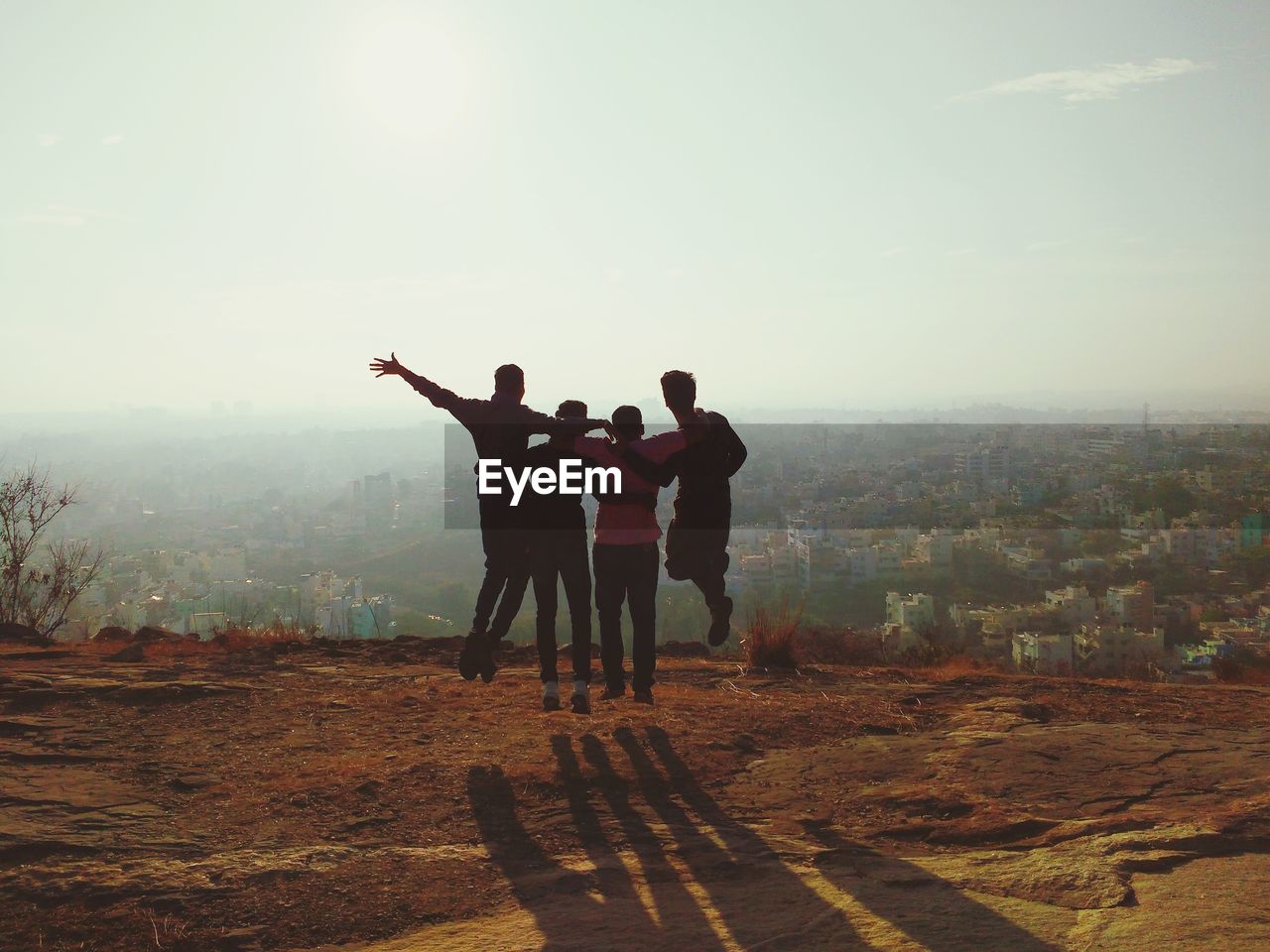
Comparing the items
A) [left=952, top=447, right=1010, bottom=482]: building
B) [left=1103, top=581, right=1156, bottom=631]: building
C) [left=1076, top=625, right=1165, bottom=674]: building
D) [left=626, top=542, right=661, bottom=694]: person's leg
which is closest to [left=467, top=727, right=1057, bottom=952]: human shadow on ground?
[left=626, top=542, right=661, bottom=694]: person's leg

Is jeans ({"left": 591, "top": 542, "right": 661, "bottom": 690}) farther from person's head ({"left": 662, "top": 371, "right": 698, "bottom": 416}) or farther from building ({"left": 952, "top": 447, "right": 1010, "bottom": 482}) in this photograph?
building ({"left": 952, "top": 447, "right": 1010, "bottom": 482})

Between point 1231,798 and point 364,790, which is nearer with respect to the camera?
point 1231,798

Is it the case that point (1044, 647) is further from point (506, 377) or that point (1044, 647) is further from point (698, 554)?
point (506, 377)

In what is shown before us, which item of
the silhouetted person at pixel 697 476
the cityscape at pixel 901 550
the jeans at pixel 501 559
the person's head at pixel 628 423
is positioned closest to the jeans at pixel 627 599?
the silhouetted person at pixel 697 476

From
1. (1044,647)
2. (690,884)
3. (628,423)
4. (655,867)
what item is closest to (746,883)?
(690,884)

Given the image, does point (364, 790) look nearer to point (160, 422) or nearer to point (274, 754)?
point (274, 754)

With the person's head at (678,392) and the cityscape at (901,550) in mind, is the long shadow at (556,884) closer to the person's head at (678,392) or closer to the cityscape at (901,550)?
the person's head at (678,392)

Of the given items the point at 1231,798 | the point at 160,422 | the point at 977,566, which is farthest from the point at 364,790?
the point at 160,422
